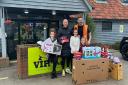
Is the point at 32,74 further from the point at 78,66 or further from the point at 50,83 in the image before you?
the point at 78,66

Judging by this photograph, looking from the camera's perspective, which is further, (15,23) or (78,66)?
(15,23)

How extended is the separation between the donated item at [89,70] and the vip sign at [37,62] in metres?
1.28

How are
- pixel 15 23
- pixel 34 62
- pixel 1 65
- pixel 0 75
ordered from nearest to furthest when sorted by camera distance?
1. pixel 34 62
2. pixel 0 75
3. pixel 1 65
4. pixel 15 23

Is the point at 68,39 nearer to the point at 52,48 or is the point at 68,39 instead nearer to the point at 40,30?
the point at 52,48

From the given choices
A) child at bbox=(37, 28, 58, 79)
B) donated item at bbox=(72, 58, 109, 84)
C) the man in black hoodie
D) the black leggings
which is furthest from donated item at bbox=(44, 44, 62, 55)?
donated item at bbox=(72, 58, 109, 84)

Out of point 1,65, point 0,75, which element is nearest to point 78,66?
point 0,75

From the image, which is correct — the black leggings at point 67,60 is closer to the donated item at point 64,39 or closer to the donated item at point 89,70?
the donated item at point 64,39

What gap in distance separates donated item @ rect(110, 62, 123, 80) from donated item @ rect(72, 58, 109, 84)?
303mm

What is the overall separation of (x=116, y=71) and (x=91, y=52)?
42.5 inches

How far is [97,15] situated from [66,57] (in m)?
10.5

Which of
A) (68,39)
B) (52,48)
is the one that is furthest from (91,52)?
(52,48)

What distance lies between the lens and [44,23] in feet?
45.0

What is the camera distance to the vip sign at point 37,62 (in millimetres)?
7809

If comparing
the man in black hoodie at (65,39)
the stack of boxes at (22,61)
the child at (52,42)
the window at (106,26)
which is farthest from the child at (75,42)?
the window at (106,26)
